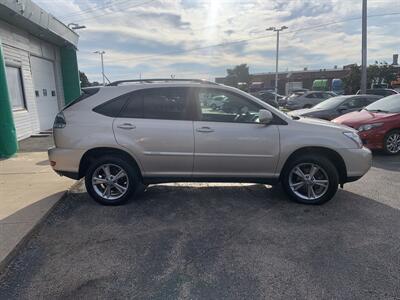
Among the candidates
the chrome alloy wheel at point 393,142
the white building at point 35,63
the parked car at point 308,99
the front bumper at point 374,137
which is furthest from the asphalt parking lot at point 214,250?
the parked car at point 308,99

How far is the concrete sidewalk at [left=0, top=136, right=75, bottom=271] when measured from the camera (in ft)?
11.9

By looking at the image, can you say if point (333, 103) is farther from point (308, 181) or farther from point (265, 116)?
point (265, 116)

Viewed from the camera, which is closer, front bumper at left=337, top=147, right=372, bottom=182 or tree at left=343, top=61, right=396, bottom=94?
front bumper at left=337, top=147, right=372, bottom=182

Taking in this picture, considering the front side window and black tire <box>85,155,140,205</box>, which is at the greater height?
the front side window

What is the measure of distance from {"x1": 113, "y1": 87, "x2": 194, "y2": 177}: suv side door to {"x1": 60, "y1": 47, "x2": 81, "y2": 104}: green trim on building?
12.3 meters

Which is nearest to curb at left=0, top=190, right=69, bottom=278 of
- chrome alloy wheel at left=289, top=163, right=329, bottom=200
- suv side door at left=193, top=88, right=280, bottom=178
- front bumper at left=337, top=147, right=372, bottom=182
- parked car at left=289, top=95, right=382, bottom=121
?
suv side door at left=193, top=88, right=280, bottom=178

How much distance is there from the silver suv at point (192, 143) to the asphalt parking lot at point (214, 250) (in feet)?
1.36

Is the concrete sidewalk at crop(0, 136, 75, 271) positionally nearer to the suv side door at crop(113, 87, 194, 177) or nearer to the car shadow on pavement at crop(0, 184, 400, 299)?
the car shadow on pavement at crop(0, 184, 400, 299)

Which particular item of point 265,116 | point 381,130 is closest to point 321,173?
point 265,116

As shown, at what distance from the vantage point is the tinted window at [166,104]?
455 centimetres

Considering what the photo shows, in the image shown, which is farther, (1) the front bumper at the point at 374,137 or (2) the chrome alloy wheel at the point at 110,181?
(1) the front bumper at the point at 374,137

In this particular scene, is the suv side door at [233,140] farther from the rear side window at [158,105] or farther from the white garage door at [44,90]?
the white garage door at [44,90]

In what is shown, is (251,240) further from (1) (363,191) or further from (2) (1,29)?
(2) (1,29)

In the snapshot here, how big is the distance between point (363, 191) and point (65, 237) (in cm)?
455
